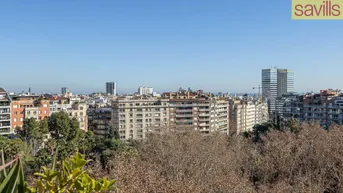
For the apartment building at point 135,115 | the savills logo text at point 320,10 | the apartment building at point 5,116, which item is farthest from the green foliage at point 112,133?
the savills logo text at point 320,10

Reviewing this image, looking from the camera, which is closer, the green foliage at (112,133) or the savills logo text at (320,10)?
the savills logo text at (320,10)

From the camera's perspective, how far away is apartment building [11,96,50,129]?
122 ft

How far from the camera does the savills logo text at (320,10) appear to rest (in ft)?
20.4

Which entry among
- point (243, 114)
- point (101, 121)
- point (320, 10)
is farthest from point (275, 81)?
point (320, 10)

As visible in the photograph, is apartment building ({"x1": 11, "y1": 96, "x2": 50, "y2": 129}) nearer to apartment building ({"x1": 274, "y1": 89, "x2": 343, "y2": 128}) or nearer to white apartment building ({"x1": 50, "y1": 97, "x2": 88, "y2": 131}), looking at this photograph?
white apartment building ({"x1": 50, "y1": 97, "x2": 88, "y2": 131})

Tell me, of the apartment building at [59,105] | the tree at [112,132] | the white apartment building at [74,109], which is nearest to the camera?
the tree at [112,132]

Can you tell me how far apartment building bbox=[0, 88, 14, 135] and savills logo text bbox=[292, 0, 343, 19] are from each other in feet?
118

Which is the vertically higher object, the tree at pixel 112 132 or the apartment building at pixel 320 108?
the apartment building at pixel 320 108

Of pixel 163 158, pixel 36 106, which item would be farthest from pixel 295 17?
pixel 36 106

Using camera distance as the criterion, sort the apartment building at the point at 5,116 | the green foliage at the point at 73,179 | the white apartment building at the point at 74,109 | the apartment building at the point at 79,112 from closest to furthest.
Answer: the green foliage at the point at 73,179 < the apartment building at the point at 5,116 < the white apartment building at the point at 74,109 < the apartment building at the point at 79,112

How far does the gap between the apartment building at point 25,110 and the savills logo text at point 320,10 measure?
36.3 metres

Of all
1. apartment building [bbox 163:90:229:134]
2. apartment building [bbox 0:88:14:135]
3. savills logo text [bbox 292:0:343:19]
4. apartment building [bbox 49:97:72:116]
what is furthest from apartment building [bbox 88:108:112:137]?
savills logo text [bbox 292:0:343:19]

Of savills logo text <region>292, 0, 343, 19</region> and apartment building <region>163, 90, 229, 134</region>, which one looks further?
apartment building <region>163, 90, 229, 134</region>

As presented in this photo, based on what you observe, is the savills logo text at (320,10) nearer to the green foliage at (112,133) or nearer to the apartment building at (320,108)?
the apartment building at (320,108)
